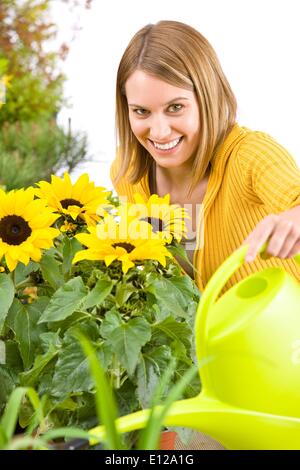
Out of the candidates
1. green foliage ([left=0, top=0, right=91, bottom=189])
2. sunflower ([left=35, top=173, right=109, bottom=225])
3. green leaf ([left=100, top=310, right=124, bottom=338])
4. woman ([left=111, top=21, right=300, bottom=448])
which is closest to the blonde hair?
woman ([left=111, top=21, right=300, bottom=448])

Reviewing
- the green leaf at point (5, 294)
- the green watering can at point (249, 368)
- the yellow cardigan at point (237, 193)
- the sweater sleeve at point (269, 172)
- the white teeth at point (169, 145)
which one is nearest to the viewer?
the green watering can at point (249, 368)

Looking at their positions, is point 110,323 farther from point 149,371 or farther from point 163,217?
point 163,217

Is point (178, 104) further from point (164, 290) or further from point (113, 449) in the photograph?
point (113, 449)

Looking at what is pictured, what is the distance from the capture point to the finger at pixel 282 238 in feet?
2.41

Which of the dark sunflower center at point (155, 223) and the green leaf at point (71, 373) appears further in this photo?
the dark sunflower center at point (155, 223)

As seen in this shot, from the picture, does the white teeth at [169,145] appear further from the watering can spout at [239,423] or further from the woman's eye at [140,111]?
the watering can spout at [239,423]

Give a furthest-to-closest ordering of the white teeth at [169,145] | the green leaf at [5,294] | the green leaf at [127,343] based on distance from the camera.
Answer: the white teeth at [169,145] → the green leaf at [5,294] → the green leaf at [127,343]

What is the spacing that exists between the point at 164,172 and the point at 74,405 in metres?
0.76

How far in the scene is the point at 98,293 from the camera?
86 centimetres

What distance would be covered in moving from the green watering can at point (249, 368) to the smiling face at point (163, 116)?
2.12 feet

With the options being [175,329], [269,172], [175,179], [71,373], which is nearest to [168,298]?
[175,329]

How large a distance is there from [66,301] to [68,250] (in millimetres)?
137

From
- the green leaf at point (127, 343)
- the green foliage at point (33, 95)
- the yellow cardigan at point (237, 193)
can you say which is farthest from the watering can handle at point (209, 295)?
the green foliage at point (33, 95)

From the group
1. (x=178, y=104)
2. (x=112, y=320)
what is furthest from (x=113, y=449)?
(x=178, y=104)
